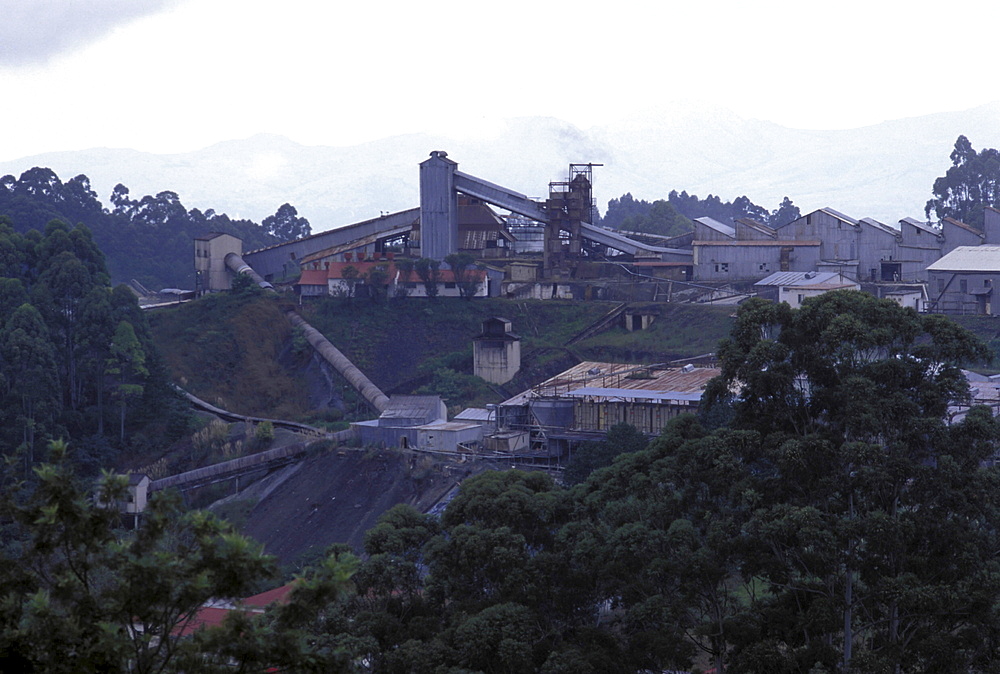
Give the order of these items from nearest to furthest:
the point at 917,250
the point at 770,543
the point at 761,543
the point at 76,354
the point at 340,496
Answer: the point at 770,543, the point at 761,543, the point at 340,496, the point at 76,354, the point at 917,250

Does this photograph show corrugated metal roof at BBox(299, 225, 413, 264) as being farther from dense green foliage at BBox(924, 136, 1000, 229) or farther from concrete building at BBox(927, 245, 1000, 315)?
dense green foliage at BBox(924, 136, 1000, 229)

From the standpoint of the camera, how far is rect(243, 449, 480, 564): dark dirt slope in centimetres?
3338

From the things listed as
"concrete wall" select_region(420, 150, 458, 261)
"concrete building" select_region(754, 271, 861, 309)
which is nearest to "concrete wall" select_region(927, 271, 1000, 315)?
"concrete building" select_region(754, 271, 861, 309)

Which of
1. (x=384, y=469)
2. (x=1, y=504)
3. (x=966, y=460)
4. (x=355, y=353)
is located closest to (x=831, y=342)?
(x=966, y=460)

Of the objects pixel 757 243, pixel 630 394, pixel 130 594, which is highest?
pixel 757 243

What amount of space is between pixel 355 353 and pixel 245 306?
6.27 m

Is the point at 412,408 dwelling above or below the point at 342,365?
below

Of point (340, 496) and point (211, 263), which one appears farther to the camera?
point (211, 263)

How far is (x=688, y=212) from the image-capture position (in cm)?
10919

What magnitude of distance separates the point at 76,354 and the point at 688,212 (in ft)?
241

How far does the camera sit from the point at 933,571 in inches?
658

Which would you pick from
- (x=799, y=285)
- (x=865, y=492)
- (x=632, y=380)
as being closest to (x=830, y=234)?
(x=799, y=285)

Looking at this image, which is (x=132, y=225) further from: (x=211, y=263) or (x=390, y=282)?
(x=390, y=282)

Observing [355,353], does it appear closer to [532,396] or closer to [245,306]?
[245,306]
